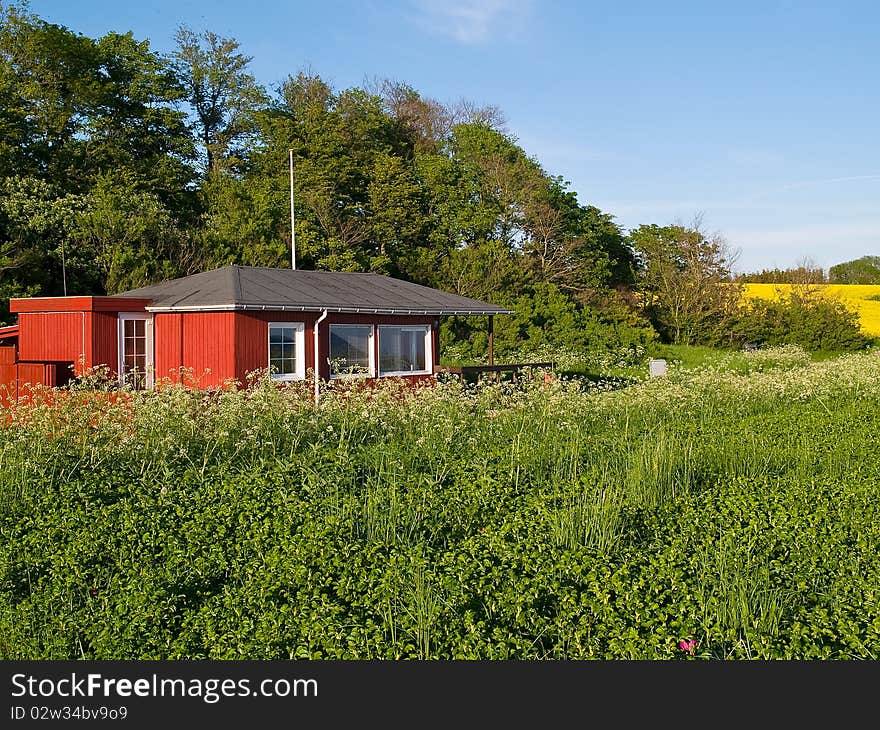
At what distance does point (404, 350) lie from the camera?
19922 mm

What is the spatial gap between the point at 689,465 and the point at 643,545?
2303 millimetres

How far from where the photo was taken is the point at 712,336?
126ft

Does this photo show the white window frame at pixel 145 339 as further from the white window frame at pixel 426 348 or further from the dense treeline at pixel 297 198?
the dense treeline at pixel 297 198

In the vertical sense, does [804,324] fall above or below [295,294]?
above

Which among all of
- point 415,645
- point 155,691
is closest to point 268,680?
point 155,691

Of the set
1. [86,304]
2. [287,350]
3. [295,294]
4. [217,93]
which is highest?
[217,93]

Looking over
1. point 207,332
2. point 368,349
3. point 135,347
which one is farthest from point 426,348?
point 135,347

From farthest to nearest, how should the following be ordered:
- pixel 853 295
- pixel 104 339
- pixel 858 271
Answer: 1. pixel 858 271
2. pixel 853 295
3. pixel 104 339

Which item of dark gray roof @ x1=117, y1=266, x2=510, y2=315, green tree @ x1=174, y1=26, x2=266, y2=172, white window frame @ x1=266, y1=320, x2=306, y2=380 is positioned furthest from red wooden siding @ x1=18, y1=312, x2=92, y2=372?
green tree @ x1=174, y1=26, x2=266, y2=172

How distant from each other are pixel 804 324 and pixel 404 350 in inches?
962

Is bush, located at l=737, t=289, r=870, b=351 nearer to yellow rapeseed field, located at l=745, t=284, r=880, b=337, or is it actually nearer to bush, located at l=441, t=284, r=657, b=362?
yellow rapeseed field, located at l=745, t=284, r=880, b=337

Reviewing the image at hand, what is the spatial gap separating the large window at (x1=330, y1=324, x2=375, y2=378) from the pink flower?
1350cm

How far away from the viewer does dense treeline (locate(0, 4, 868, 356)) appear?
28188 mm

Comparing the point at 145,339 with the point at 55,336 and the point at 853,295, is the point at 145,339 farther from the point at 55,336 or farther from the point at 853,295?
the point at 853,295
